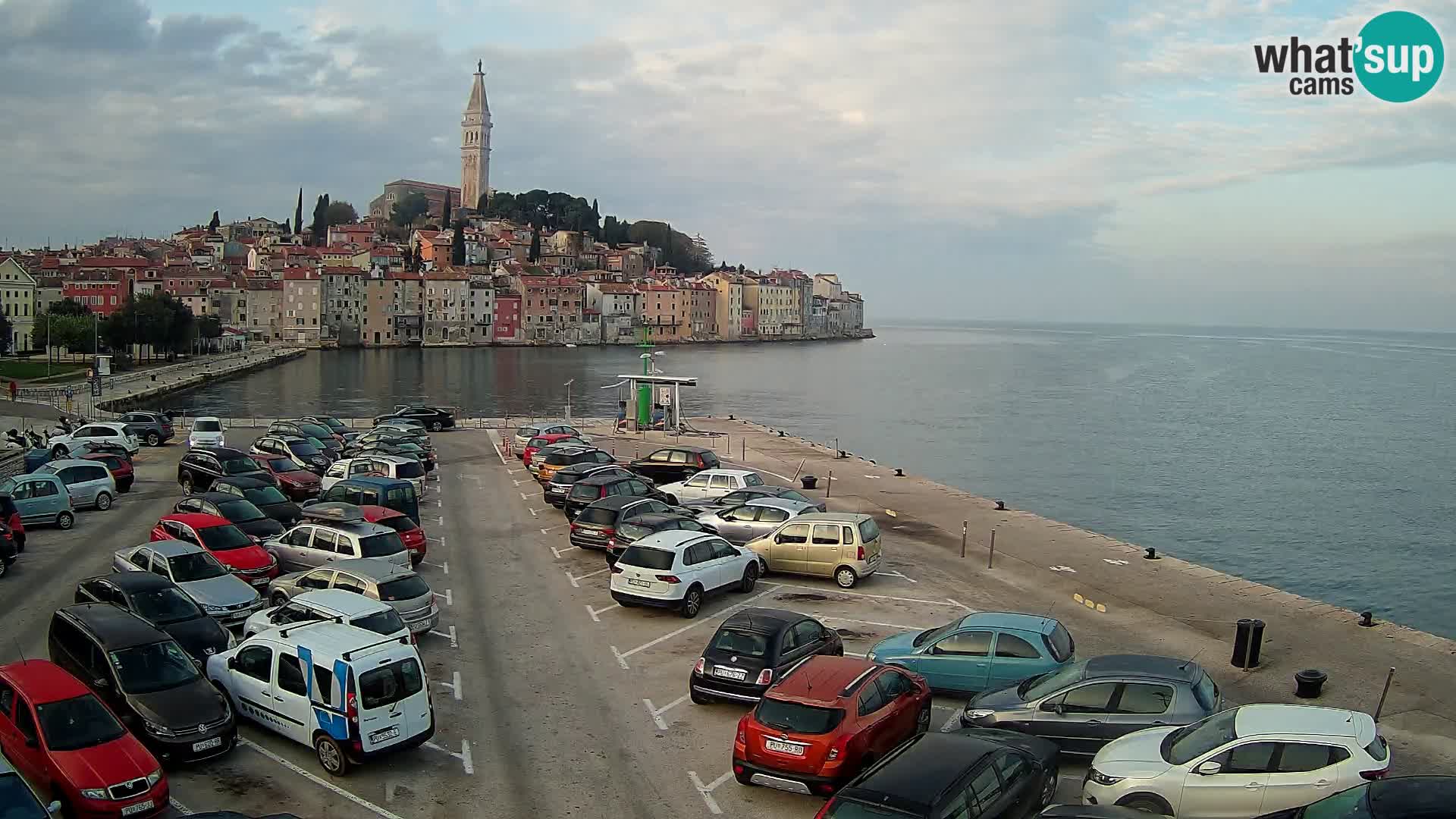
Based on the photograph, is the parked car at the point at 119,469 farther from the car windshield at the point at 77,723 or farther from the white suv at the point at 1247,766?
the white suv at the point at 1247,766

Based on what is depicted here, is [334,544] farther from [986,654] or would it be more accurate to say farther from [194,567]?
[986,654]

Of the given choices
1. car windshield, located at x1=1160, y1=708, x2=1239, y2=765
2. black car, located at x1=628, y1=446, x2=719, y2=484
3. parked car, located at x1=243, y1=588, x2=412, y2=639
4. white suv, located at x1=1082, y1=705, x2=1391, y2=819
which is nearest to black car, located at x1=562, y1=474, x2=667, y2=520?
black car, located at x1=628, y1=446, x2=719, y2=484

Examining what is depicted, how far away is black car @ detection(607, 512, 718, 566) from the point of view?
17.2m

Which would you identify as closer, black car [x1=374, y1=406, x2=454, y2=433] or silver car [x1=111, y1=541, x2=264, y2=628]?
silver car [x1=111, y1=541, x2=264, y2=628]

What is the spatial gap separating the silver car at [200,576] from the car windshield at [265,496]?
5.16 m

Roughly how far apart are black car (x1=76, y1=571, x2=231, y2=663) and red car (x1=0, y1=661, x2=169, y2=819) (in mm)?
2391

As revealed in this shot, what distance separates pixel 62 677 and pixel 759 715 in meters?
5.81

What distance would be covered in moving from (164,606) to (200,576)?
6.57 feet

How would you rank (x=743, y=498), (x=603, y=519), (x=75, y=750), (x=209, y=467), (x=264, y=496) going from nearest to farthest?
(x=75, y=750), (x=603, y=519), (x=264, y=496), (x=743, y=498), (x=209, y=467)

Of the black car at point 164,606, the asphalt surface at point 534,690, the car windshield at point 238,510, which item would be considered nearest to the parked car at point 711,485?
Answer: the asphalt surface at point 534,690

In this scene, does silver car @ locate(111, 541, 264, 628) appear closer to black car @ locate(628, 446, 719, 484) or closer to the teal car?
the teal car

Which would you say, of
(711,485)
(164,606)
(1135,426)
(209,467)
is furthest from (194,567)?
(1135,426)

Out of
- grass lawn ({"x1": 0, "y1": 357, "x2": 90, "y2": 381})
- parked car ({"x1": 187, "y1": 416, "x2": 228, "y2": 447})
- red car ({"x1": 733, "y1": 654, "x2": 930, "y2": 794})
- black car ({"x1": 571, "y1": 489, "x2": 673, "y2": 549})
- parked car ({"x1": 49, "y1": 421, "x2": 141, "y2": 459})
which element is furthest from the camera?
grass lawn ({"x1": 0, "y1": 357, "x2": 90, "y2": 381})

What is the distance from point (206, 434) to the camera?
30875 mm
